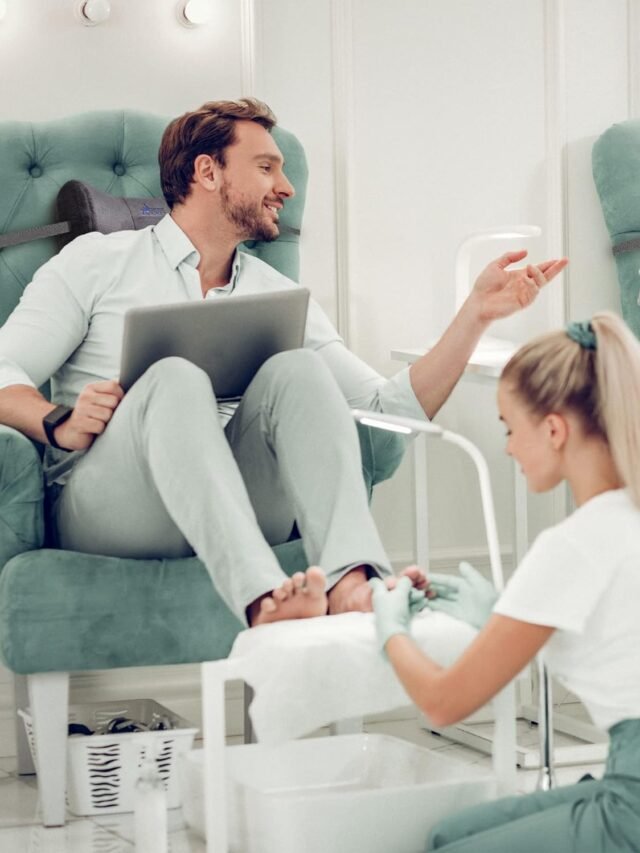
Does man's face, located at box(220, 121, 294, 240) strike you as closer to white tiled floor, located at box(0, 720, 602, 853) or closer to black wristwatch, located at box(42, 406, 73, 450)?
black wristwatch, located at box(42, 406, 73, 450)

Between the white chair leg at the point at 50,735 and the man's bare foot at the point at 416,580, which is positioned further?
the white chair leg at the point at 50,735

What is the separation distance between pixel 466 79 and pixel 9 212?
3.47ft

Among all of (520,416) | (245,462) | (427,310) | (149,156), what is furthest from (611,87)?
(520,416)

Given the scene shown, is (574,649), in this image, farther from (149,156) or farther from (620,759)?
(149,156)

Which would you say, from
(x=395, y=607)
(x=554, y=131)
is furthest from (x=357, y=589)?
(x=554, y=131)

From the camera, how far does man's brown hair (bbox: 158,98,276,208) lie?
94.8 inches

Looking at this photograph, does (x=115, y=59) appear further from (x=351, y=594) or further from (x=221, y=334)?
(x=351, y=594)

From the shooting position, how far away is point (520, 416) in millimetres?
1436

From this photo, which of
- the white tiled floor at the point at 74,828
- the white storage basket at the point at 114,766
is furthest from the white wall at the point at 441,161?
the white storage basket at the point at 114,766

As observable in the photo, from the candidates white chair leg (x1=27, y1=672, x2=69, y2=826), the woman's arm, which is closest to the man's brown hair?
white chair leg (x1=27, y1=672, x2=69, y2=826)

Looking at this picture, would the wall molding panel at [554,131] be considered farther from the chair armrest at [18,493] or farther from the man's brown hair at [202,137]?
the chair armrest at [18,493]

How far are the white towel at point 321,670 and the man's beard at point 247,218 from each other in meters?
1.05

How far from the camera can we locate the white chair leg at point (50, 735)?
1989 millimetres

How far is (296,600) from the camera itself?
1612 millimetres
